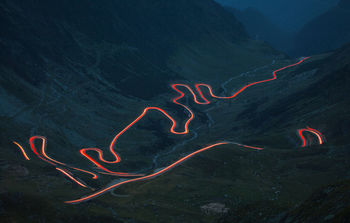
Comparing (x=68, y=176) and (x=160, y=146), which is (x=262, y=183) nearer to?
(x=68, y=176)

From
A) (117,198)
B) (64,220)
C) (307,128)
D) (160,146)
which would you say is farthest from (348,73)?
(64,220)

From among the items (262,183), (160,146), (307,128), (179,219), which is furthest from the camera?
(160,146)

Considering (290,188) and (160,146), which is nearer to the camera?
(290,188)

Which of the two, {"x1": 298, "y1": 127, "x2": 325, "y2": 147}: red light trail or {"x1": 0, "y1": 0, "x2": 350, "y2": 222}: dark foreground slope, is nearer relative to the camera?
{"x1": 0, "y1": 0, "x2": 350, "y2": 222}: dark foreground slope

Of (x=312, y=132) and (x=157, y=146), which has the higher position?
(x=157, y=146)

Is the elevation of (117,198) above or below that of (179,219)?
above

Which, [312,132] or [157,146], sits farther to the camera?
[157,146]

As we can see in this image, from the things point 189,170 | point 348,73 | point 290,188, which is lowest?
point 290,188

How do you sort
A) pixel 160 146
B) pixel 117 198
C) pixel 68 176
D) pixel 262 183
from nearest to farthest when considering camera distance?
pixel 117 198 < pixel 262 183 < pixel 68 176 < pixel 160 146

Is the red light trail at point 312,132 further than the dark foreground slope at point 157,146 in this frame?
Yes

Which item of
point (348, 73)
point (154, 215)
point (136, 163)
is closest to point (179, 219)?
point (154, 215)
